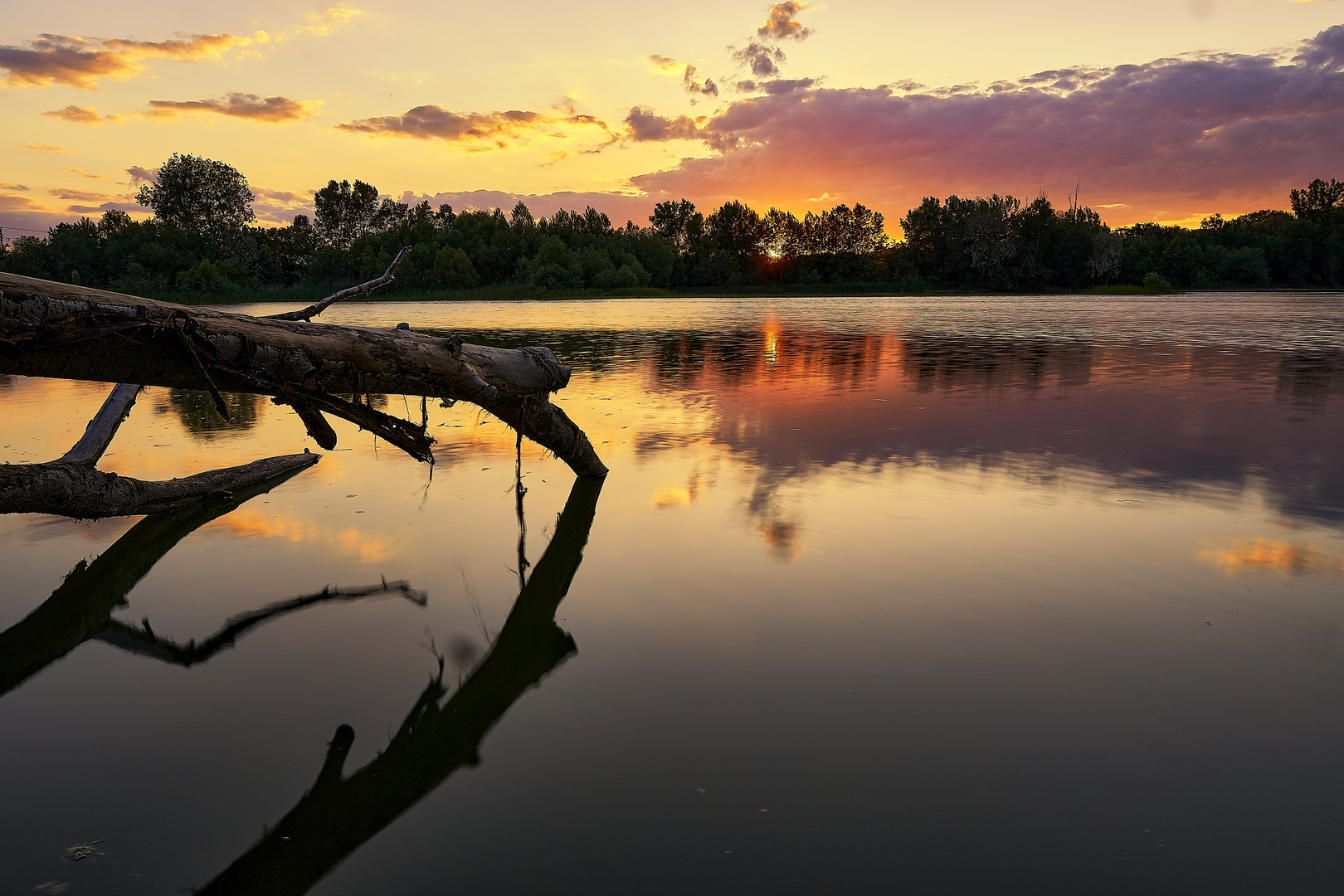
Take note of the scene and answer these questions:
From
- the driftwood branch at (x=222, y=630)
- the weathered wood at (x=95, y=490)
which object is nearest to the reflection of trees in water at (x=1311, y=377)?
the driftwood branch at (x=222, y=630)

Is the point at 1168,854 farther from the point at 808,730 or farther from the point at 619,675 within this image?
the point at 619,675

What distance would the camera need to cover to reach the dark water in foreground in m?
3.01

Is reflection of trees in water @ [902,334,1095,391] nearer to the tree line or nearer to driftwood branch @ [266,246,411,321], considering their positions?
driftwood branch @ [266,246,411,321]

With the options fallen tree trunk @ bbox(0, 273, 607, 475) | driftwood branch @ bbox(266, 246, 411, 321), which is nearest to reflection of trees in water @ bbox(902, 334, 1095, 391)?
fallen tree trunk @ bbox(0, 273, 607, 475)

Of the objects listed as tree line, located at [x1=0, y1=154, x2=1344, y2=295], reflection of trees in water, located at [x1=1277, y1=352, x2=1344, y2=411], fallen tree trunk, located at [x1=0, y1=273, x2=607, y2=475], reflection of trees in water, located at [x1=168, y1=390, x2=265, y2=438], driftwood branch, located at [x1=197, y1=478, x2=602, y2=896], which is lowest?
driftwood branch, located at [x1=197, y1=478, x2=602, y2=896]

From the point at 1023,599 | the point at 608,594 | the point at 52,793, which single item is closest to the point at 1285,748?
the point at 1023,599

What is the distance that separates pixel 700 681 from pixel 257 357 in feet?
12.0

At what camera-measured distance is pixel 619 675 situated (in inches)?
172

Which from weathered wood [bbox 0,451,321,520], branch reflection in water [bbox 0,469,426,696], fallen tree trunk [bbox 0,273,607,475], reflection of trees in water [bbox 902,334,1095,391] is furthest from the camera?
reflection of trees in water [bbox 902,334,1095,391]

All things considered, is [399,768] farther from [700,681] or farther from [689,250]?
[689,250]

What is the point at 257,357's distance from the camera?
512cm

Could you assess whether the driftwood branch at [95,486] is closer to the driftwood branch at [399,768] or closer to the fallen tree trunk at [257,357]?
the fallen tree trunk at [257,357]

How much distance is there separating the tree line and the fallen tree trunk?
91.3 metres

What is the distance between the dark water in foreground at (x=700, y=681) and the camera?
3.01m
